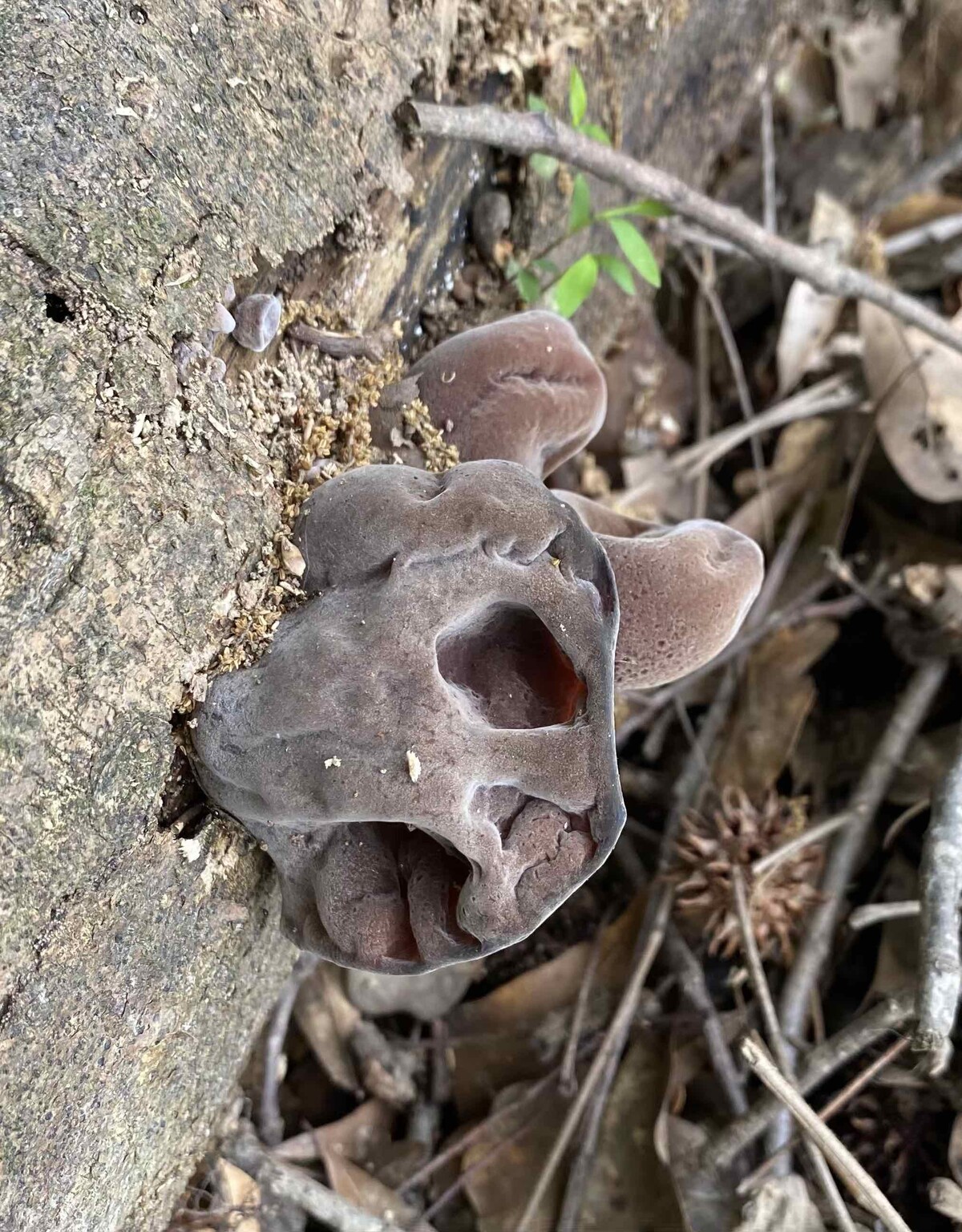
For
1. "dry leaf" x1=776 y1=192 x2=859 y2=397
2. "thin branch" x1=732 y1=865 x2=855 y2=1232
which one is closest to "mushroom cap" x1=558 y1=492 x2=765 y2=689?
"thin branch" x1=732 y1=865 x2=855 y2=1232

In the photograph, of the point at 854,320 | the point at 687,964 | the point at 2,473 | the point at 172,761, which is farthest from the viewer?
Result: the point at 854,320

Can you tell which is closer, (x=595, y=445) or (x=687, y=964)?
(x=687, y=964)

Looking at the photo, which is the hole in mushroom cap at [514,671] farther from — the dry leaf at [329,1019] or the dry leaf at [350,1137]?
the dry leaf at [350,1137]

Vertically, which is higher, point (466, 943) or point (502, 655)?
point (502, 655)

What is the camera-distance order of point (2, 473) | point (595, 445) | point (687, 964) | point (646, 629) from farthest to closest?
point (595, 445)
point (687, 964)
point (646, 629)
point (2, 473)

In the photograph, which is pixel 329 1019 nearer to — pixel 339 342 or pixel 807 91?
pixel 339 342

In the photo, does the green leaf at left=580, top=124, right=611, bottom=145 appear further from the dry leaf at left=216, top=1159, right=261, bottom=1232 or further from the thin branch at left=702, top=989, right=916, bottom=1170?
the dry leaf at left=216, top=1159, right=261, bottom=1232

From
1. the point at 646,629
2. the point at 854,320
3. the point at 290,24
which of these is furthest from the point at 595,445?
the point at 290,24

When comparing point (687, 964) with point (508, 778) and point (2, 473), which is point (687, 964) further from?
point (2, 473)
